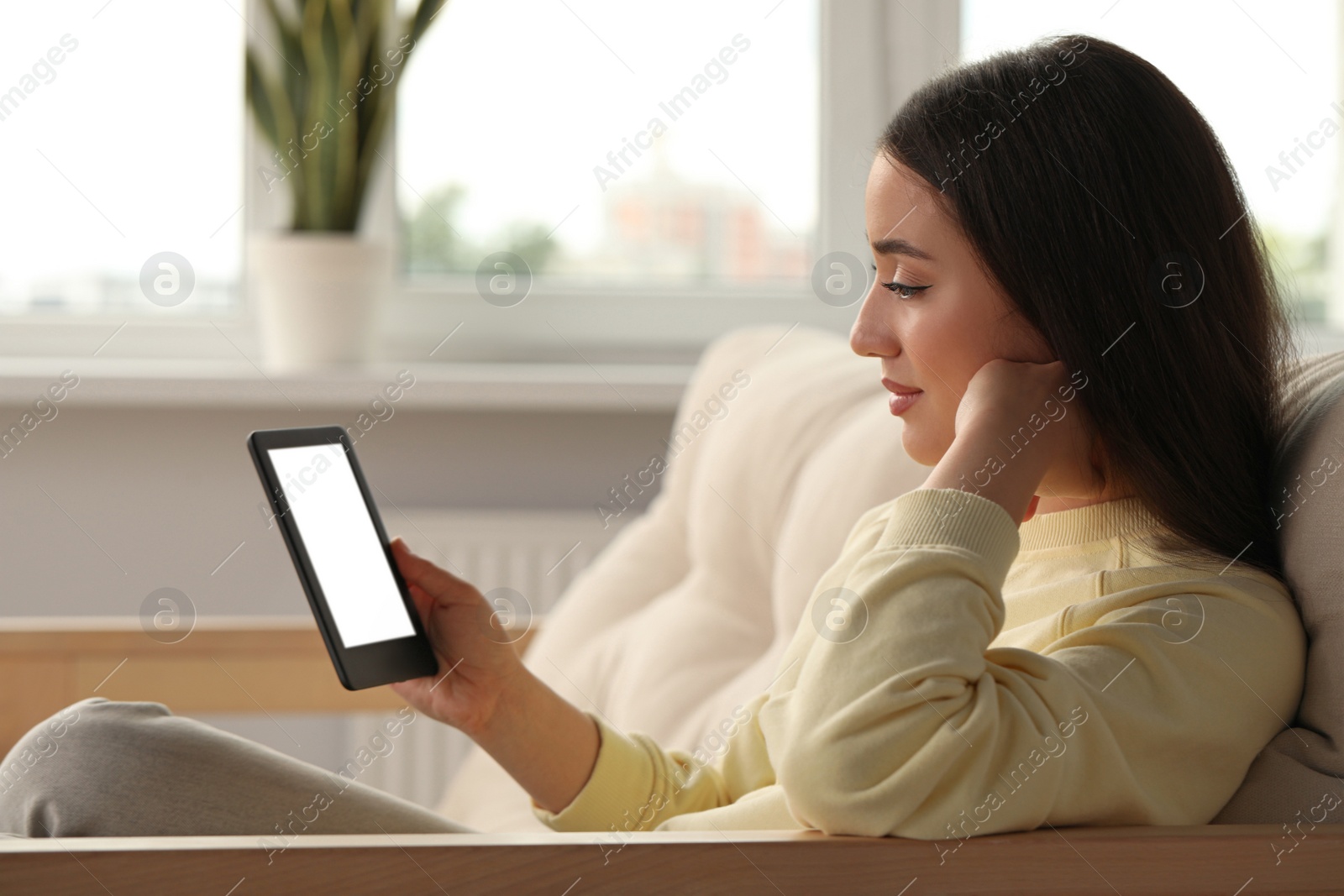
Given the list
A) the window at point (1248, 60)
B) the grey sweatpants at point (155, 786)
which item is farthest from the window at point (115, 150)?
the grey sweatpants at point (155, 786)

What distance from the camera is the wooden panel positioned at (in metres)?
0.64

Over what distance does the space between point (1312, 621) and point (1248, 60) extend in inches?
67.6

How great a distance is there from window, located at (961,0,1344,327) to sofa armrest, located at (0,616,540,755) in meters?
1.43

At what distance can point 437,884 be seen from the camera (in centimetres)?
65

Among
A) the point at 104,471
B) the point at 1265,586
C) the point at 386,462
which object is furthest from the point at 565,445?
the point at 1265,586

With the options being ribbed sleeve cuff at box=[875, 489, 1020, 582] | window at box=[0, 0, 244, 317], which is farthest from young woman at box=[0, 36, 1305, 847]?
window at box=[0, 0, 244, 317]

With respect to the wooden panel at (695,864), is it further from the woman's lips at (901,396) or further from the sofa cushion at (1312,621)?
the woman's lips at (901,396)

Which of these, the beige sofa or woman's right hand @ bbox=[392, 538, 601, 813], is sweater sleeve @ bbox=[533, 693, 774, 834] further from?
the beige sofa

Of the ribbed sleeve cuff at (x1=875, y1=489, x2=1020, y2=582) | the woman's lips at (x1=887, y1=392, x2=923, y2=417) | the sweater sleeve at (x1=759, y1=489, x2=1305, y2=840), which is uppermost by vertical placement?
the woman's lips at (x1=887, y1=392, x2=923, y2=417)

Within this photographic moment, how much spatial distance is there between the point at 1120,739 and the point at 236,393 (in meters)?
1.58

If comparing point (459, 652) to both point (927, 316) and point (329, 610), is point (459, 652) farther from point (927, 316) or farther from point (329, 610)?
point (927, 316)

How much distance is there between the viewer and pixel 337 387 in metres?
1.99

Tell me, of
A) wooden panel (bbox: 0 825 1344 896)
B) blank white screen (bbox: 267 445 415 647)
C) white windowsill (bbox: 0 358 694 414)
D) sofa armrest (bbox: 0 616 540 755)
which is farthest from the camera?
white windowsill (bbox: 0 358 694 414)

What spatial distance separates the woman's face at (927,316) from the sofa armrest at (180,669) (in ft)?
3.15
